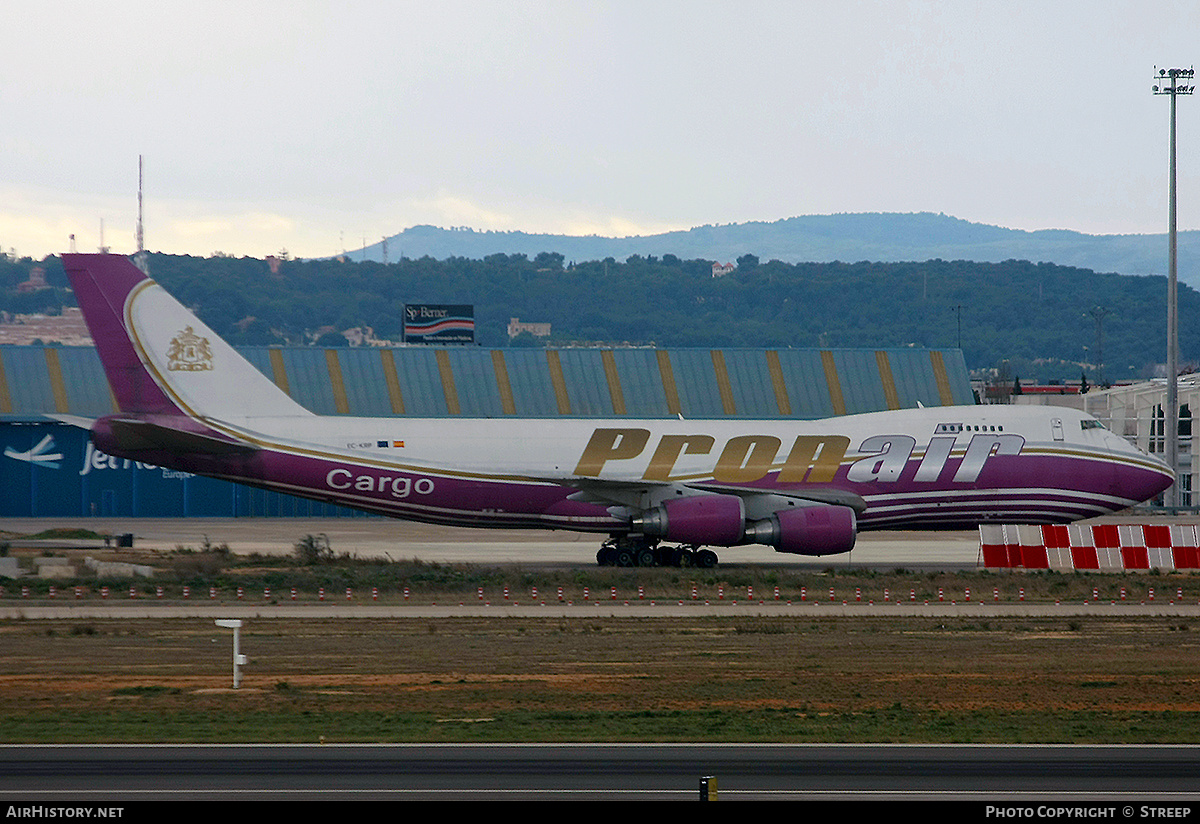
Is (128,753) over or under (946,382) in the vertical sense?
under

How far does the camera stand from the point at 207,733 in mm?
18016

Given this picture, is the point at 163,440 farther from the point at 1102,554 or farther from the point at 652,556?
the point at 1102,554

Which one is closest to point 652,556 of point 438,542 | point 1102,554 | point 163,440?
point 438,542

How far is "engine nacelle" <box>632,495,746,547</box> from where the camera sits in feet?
128

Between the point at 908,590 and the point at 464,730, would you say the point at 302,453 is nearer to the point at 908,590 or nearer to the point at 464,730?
the point at 908,590

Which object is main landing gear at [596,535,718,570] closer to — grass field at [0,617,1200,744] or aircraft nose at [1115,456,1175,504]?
grass field at [0,617,1200,744]

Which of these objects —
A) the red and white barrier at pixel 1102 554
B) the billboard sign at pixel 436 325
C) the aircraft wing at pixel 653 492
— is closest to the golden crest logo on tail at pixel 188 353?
the aircraft wing at pixel 653 492

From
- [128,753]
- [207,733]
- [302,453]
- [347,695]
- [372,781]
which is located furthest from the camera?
[302,453]

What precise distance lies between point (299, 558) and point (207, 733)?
24.3 m

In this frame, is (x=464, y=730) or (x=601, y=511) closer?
(x=464, y=730)

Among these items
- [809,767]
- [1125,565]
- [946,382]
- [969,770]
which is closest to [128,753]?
[809,767]

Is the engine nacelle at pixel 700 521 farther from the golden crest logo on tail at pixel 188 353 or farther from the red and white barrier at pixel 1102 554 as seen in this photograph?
the golden crest logo on tail at pixel 188 353

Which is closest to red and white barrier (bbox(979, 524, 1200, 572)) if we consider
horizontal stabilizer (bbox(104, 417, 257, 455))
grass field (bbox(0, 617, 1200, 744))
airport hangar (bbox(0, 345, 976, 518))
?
grass field (bbox(0, 617, 1200, 744))

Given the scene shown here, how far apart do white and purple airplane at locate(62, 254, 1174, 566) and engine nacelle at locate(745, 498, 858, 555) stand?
0.16 feet
